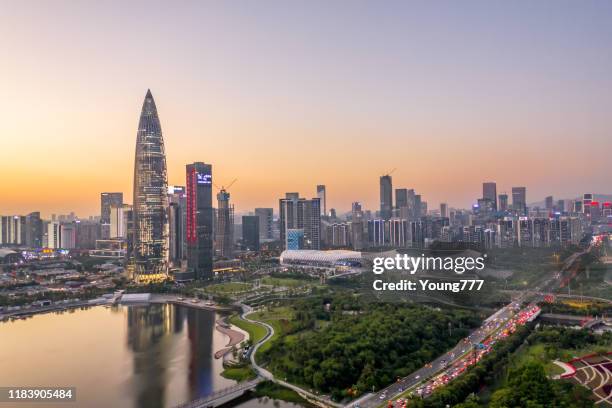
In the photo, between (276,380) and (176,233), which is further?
(176,233)

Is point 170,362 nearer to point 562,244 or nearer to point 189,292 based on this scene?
point 189,292

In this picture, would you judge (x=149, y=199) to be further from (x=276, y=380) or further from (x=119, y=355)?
(x=276, y=380)

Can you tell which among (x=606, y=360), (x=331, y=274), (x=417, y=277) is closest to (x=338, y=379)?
(x=606, y=360)

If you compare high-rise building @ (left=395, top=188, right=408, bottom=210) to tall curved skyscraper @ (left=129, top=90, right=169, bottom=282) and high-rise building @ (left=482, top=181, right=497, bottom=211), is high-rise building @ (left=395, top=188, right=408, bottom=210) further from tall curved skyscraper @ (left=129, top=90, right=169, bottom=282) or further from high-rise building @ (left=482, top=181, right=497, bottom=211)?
tall curved skyscraper @ (left=129, top=90, right=169, bottom=282)

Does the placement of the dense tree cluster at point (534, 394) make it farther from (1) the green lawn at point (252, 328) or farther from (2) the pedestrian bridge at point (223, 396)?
(1) the green lawn at point (252, 328)

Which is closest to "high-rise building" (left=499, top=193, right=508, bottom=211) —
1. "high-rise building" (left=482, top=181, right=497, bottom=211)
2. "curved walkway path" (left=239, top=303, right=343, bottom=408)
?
"high-rise building" (left=482, top=181, right=497, bottom=211)

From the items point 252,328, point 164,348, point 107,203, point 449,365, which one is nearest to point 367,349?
point 449,365
